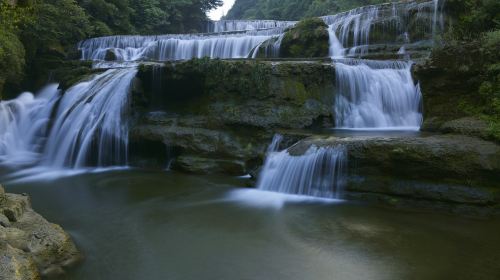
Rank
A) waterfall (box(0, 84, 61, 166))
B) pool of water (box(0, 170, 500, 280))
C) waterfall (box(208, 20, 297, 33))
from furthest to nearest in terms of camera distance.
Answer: waterfall (box(208, 20, 297, 33)) < waterfall (box(0, 84, 61, 166)) < pool of water (box(0, 170, 500, 280))

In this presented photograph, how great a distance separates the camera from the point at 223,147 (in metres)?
10.4

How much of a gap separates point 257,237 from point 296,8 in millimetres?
48063

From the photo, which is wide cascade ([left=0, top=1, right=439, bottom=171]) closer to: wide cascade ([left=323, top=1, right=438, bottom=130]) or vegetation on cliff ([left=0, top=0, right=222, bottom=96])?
wide cascade ([left=323, top=1, right=438, bottom=130])

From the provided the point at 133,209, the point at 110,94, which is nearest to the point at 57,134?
the point at 110,94

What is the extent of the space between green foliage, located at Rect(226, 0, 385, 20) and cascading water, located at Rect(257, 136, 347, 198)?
1240 inches

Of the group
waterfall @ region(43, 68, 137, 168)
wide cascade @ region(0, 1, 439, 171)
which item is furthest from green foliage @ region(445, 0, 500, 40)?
waterfall @ region(43, 68, 137, 168)

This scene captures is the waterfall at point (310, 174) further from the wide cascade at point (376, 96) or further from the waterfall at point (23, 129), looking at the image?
the waterfall at point (23, 129)

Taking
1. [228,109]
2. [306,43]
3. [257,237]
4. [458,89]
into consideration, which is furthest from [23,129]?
[458,89]

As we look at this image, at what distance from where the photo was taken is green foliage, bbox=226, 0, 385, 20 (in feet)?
132

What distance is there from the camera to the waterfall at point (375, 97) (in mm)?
10664

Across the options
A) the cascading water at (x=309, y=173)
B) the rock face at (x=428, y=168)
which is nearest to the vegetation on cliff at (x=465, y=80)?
the rock face at (x=428, y=168)

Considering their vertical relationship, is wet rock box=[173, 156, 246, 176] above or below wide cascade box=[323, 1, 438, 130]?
below

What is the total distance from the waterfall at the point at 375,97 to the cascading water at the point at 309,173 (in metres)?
3.10

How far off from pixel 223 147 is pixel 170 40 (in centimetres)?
1178
